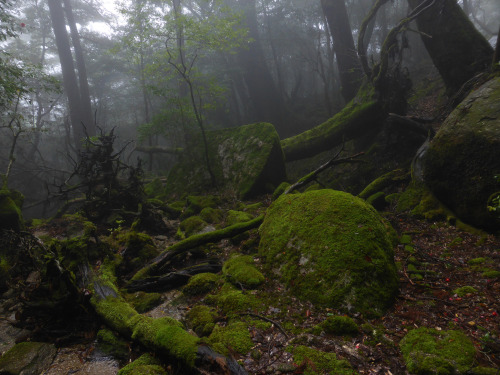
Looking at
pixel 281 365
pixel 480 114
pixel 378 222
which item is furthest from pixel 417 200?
pixel 281 365

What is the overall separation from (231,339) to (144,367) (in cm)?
84

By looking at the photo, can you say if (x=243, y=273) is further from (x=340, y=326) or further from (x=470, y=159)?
(x=470, y=159)

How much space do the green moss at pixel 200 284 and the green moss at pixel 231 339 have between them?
114 cm

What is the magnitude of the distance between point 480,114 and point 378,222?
126 inches

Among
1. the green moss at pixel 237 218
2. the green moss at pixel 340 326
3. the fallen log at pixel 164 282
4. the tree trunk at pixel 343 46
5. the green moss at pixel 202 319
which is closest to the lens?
the green moss at pixel 340 326

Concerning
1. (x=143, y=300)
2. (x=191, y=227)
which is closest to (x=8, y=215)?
(x=191, y=227)

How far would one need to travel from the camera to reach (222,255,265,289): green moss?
391 centimetres

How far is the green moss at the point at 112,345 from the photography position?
9.93 ft

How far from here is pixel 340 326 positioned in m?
2.84

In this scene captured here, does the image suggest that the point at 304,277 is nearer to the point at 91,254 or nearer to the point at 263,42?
the point at 91,254

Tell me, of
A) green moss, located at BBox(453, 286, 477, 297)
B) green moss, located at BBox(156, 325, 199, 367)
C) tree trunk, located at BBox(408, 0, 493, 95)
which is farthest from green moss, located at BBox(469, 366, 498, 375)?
tree trunk, located at BBox(408, 0, 493, 95)

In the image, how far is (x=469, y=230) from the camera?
15.7 ft

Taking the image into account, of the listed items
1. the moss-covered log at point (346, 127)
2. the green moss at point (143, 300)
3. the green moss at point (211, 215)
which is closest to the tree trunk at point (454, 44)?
the moss-covered log at point (346, 127)

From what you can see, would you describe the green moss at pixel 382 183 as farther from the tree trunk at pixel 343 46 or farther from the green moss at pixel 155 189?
the green moss at pixel 155 189
